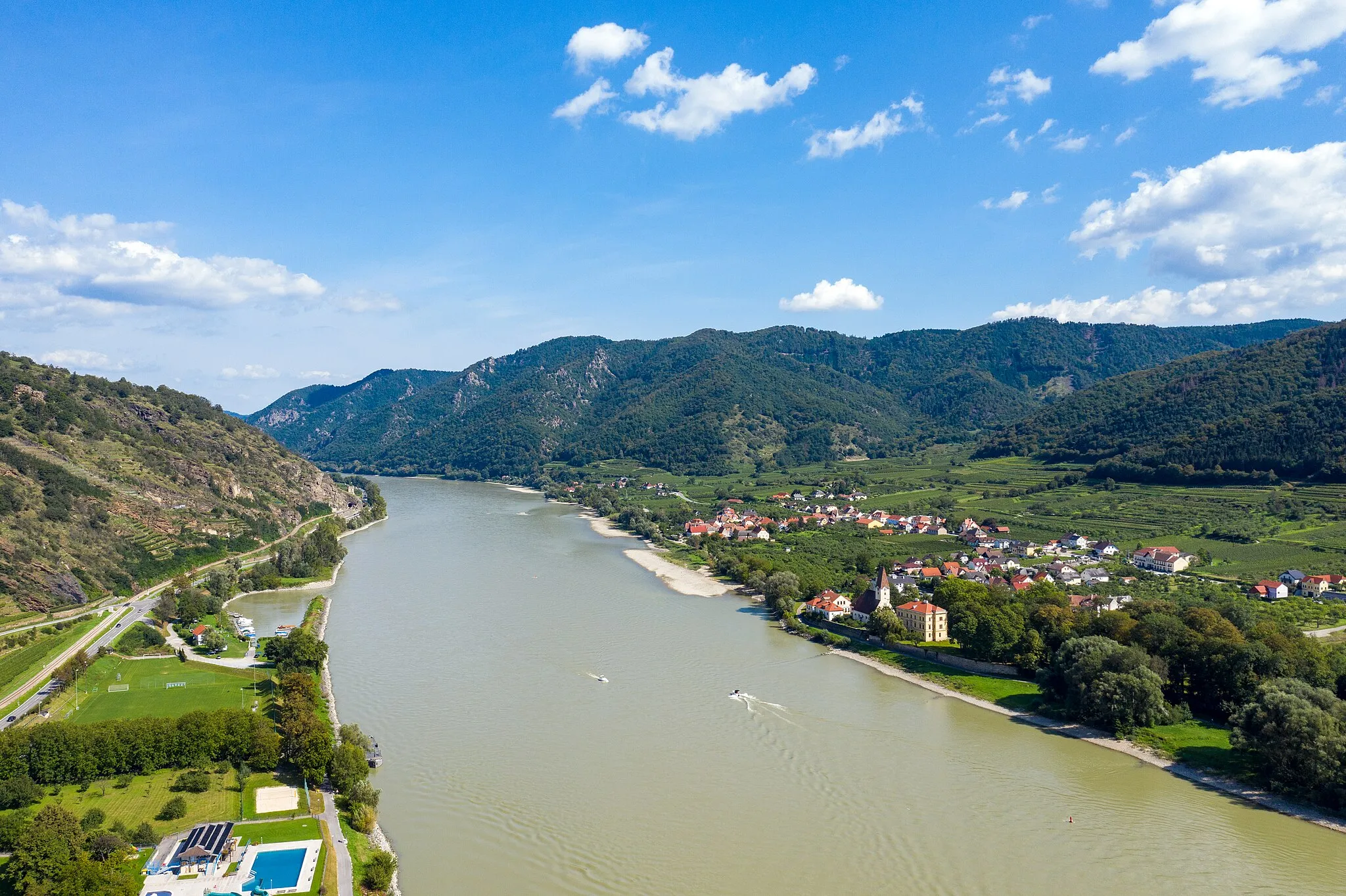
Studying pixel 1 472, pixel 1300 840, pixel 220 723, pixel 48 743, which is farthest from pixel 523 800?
pixel 1 472

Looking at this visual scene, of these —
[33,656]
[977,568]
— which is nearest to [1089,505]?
[977,568]

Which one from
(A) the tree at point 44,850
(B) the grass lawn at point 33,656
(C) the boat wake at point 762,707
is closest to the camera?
(A) the tree at point 44,850

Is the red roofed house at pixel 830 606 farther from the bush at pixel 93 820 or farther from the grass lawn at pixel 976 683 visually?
the bush at pixel 93 820

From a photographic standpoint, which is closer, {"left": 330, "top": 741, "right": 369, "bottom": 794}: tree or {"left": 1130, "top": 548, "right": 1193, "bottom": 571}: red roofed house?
{"left": 330, "top": 741, "right": 369, "bottom": 794}: tree

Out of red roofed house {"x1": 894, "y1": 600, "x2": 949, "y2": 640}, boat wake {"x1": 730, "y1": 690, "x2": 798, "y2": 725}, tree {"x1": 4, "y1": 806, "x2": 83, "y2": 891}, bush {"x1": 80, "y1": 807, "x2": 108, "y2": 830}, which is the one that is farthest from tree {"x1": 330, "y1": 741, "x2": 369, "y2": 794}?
red roofed house {"x1": 894, "y1": 600, "x2": 949, "y2": 640}

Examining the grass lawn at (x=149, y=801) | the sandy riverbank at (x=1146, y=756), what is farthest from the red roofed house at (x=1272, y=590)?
the grass lawn at (x=149, y=801)

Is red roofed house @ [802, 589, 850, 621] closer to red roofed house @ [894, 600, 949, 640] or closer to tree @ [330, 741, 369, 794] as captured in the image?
red roofed house @ [894, 600, 949, 640]

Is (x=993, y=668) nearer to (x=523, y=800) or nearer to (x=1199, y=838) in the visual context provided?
(x=1199, y=838)
